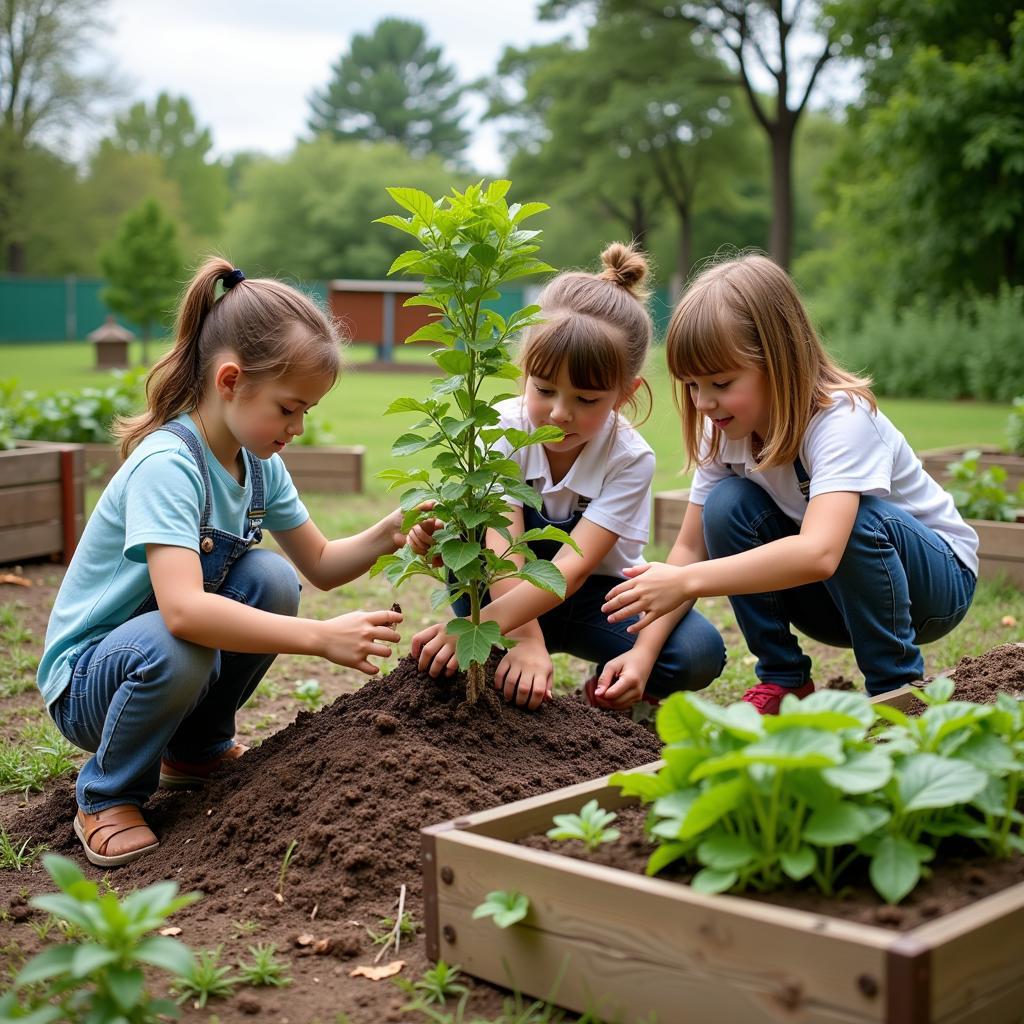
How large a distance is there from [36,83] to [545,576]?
48.5 meters

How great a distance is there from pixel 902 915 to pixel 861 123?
28.3 metres

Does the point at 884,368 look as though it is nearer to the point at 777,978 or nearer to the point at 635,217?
the point at 777,978

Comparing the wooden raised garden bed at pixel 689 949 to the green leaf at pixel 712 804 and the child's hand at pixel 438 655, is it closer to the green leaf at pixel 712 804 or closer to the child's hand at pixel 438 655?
the green leaf at pixel 712 804

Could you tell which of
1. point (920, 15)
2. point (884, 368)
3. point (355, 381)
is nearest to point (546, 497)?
point (884, 368)

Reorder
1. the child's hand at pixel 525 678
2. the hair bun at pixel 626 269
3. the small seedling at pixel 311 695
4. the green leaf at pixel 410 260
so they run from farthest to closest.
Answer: the small seedling at pixel 311 695, the hair bun at pixel 626 269, the child's hand at pixel 525 678, the green leaf at pixel 410 260

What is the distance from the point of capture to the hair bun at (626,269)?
3471mm

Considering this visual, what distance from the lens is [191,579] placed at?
271cm

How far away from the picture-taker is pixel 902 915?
167 cm

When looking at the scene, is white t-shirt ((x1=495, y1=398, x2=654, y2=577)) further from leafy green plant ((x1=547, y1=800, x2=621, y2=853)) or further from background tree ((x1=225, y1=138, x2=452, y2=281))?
background tree ((x1=225, y1=138, x2=452, y2=281))

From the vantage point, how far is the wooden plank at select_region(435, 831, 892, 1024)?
158 cm

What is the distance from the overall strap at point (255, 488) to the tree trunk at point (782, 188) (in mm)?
25323

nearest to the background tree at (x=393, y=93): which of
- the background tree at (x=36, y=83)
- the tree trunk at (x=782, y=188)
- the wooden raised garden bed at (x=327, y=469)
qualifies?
the background tree at (x=36, y=83)

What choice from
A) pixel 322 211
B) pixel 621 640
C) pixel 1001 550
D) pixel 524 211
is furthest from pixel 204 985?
pixel 322 211

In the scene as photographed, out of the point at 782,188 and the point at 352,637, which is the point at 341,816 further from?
the point at 782,188
